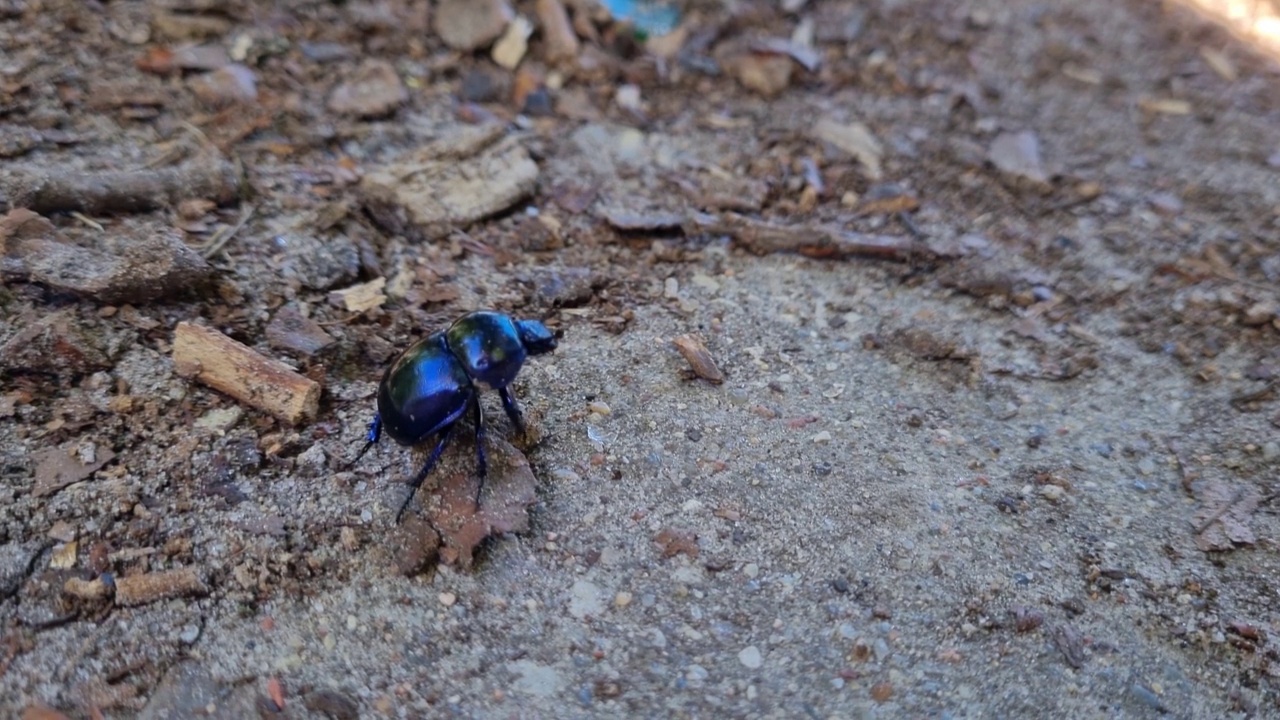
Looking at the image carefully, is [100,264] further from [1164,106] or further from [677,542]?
[1164,106]

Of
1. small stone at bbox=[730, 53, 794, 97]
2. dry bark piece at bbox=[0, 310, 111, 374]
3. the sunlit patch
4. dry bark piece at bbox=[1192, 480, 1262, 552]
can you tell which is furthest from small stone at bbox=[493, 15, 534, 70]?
the sunlit patch

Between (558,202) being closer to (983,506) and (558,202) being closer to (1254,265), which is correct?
(983,506)

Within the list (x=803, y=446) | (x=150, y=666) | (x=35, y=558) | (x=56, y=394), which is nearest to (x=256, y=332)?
(x=56, y=394)

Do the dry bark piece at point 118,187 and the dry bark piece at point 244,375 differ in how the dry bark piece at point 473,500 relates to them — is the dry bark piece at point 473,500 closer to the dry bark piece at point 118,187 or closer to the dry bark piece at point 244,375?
the dry bark piece at point 244,375

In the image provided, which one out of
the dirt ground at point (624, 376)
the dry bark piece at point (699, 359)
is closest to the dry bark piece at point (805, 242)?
the dirt ground at point (624, 376)

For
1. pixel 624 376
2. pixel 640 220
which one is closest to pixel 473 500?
pixel 624 376

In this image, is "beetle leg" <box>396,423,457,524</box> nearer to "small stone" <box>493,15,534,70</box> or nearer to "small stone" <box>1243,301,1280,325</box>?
"small stone" <box>493,15,534,70</box>

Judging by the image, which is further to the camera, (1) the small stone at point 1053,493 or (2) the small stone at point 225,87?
(2) the small stone at point 225,87
